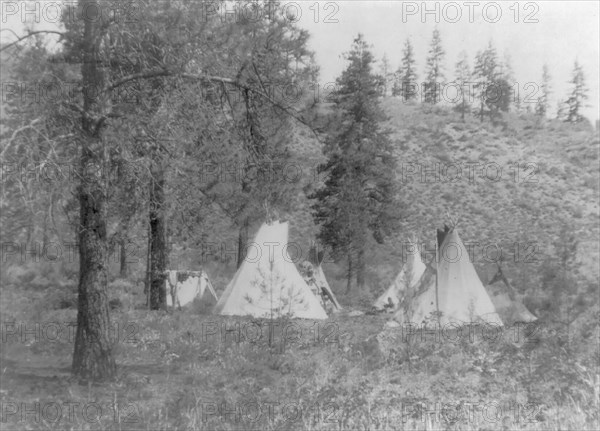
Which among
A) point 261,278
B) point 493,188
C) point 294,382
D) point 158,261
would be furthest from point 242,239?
point 493,188

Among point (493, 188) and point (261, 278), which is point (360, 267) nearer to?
point (261, 278)

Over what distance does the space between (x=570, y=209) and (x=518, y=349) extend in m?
30.6

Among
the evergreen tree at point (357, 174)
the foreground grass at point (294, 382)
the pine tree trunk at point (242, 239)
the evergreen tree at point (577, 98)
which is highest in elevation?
the evergreen tree at point (577, 98)

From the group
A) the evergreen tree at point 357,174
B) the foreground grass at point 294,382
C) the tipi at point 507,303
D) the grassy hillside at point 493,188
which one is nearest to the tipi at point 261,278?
the foreground grass at point 294,382

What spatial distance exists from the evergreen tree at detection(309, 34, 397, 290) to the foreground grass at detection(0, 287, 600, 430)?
14793 millimetres

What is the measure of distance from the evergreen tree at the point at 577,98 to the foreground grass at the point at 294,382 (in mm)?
41110

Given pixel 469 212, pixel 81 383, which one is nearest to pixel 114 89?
pixel 81 383

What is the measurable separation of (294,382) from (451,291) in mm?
6173

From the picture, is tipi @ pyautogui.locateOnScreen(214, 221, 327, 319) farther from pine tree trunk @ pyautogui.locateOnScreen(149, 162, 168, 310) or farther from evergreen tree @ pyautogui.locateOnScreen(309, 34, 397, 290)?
evergreen tree @ pyautogui.locateOnScreen(309, 34, 397, 290)

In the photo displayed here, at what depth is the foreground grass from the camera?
6492 millimetres

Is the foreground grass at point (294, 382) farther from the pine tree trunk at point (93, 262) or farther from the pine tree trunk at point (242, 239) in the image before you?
the pine tree trunk at point (242, 239)

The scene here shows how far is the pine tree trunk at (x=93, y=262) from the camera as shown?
26.1 feet

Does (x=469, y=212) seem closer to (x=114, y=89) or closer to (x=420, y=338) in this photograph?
(x=420, y=338)

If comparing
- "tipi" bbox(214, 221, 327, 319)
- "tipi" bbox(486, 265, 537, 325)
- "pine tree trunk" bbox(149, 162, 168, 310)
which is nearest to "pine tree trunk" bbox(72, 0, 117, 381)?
"pine tree trunk" bbox(149, 162, 168, 310)
